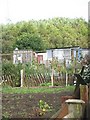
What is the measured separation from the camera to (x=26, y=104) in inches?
75.9

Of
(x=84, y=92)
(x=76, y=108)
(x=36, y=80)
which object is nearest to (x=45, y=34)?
(x=36, y=80)

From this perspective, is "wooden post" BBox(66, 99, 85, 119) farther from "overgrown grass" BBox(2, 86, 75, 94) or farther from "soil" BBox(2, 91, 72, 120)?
"overgrown grass" BBox(2, 86, 75, 94)

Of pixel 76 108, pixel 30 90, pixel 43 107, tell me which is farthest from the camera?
pixel 30 90

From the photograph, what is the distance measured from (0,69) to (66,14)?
25.7 inches

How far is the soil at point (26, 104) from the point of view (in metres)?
1.78

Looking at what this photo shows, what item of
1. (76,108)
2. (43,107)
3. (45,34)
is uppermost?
(45,34)

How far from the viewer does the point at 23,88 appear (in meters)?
2.11

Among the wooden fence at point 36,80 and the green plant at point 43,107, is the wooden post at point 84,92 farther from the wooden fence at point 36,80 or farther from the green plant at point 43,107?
the wooden fence at point 36,80

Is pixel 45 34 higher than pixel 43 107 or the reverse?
higher

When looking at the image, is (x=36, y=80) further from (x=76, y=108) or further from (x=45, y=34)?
(x=76, y=108)

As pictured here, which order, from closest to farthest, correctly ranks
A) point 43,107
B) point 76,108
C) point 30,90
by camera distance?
point 76,108
point 43,107
point 30,90

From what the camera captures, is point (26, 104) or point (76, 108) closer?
point (76, 108)

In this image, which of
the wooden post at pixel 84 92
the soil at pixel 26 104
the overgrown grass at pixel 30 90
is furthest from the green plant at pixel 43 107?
the wooden post at pixel 84 92

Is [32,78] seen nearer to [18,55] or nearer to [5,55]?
[18,55]
